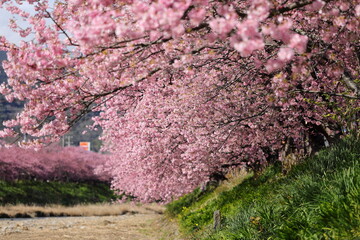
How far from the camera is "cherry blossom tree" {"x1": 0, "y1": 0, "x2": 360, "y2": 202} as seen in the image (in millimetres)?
4160

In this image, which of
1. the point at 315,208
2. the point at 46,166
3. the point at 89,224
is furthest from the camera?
the point at 46,166

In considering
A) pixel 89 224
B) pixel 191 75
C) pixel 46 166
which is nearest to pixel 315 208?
pixel 191 75

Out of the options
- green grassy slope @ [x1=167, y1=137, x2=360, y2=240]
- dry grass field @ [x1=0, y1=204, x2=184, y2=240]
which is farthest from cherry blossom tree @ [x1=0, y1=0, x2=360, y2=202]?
dry grass field @ [x1=0, y1=204, x2=184, y2=240]

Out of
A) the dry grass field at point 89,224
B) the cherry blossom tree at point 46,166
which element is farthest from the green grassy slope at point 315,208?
the cherry blossom tree at point 46,166

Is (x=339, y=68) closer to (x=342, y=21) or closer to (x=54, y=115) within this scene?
(x=342, y=21)

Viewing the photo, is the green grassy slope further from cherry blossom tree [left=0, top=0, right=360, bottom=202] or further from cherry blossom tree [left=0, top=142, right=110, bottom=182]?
cherry blossom tree [left=0, top=142, right=110, bottom=182]

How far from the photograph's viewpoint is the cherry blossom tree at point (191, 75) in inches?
164

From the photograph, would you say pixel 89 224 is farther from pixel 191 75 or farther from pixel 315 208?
pixel 315 208

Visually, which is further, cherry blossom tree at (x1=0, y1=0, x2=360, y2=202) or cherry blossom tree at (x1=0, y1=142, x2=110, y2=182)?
cherry blossom tree at (x1=0, y1=142, x2=110, y2=182)

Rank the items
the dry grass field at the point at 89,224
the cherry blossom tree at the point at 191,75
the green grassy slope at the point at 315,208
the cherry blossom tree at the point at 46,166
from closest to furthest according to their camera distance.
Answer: the cherry blossom tree at the point at 191,75
the green grassy slope at the point at 315,208
the dry grass field at the point at 89,224
the cherry blossom tree at the point at 46,166

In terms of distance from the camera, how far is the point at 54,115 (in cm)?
682

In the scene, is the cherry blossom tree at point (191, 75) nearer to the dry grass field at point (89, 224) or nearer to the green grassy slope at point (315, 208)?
the green grassy slope at point (315, 208)

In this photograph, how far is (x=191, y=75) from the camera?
9.51 metres

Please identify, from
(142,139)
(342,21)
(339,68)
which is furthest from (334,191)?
(142,139)
